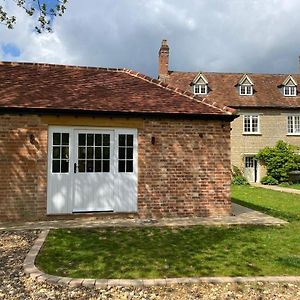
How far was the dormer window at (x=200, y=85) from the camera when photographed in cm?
3212

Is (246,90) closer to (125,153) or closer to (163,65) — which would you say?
(163,65)

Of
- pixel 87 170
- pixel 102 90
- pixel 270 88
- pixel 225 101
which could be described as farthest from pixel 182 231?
pixel 270 88

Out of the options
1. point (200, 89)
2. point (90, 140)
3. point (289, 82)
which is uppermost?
point (289, 82)

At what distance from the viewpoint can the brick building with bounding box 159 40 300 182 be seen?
30359mm

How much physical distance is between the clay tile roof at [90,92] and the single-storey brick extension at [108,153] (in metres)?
0.04

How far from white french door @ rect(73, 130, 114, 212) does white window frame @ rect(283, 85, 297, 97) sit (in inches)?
1029

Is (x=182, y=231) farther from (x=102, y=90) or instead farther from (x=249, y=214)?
(x=102, y=90)

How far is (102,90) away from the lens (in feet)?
38.8

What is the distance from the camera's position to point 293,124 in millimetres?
31156

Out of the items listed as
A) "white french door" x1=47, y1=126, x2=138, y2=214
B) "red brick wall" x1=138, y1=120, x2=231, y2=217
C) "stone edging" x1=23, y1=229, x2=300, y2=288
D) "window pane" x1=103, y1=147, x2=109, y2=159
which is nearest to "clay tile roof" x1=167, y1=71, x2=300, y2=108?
"red brick wall" x1=138, y1=120, x2=231, y2=217

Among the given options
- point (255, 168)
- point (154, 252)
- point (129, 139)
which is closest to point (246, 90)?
point (255, 168)

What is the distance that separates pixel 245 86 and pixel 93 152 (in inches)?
979

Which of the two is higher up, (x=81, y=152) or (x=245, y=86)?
(x=245, y=86)

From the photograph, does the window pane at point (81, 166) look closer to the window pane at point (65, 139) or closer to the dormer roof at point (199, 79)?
the window pane at point (65, 139)
